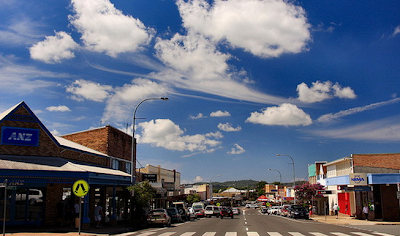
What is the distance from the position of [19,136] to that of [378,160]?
122ft

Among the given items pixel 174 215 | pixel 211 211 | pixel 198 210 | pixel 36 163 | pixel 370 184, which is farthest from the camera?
pixel 211 211

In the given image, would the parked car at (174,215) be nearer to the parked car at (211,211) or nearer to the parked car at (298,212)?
the parked car at (211,211)

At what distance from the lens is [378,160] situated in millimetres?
43406

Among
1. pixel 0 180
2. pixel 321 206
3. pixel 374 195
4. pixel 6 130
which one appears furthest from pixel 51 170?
pixel 321 206

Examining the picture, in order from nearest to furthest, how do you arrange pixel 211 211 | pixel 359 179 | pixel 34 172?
1. pixel 34 172
2. pixel 359 179
3. pixel 211 211

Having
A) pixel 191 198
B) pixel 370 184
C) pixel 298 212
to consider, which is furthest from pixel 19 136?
pixel 191 198

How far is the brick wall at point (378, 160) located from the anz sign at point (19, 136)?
109 feet

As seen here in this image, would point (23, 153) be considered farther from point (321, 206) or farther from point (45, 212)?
point (321, 206)

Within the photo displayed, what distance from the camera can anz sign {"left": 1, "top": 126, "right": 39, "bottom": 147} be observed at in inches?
863

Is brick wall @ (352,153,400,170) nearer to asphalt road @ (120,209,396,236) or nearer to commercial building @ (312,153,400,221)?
commercial building @ (312,153,400,221)

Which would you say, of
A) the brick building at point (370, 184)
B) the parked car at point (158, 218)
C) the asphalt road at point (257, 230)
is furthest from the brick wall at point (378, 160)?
the parked car at point (158, 218)

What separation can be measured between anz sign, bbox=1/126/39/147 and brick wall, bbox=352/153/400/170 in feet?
109

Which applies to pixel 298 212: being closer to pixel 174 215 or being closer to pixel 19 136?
pixel 174 215

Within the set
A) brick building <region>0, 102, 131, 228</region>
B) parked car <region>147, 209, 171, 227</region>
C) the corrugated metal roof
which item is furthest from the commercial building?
the corrugated metal roof
